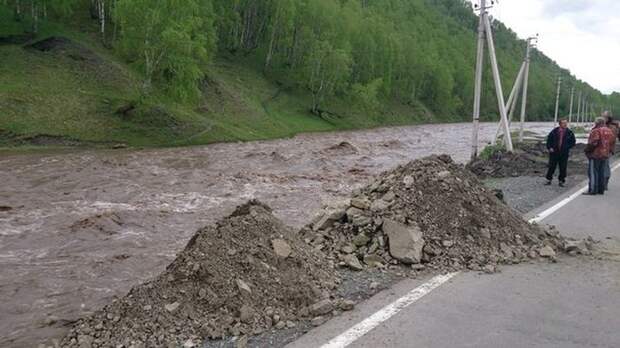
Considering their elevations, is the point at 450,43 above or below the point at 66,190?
→ above

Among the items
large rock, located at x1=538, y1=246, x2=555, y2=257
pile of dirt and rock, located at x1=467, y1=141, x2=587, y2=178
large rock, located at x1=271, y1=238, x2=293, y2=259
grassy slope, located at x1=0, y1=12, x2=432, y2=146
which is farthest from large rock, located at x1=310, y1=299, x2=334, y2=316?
grassy slope, located at x1=0, y1=12, x2=432, y2=146

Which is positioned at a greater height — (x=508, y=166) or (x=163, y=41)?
(x=163, y=41)

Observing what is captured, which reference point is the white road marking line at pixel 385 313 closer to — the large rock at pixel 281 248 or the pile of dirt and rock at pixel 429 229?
the pile of dirt and rock at pixel 429 229

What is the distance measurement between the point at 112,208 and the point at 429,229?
9.27 meters

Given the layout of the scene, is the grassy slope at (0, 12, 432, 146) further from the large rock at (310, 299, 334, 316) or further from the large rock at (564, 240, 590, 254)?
the large rock at (564, 240, 590, 254)

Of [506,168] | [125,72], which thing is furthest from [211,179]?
[125,72]

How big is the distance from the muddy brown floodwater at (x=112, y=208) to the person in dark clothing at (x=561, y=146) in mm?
6542

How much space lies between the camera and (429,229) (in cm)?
767

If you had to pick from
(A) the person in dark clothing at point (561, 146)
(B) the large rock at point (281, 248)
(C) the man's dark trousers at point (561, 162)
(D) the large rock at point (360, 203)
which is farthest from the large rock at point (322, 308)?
(C) the man's dark trousers at point (561, 162)

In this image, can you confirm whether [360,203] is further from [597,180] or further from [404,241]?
[597,180]

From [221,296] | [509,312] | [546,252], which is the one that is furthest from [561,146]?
[221,296]

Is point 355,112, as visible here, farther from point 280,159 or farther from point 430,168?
point 430,168

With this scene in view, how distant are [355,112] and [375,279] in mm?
65342

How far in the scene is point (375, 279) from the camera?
658 cm
